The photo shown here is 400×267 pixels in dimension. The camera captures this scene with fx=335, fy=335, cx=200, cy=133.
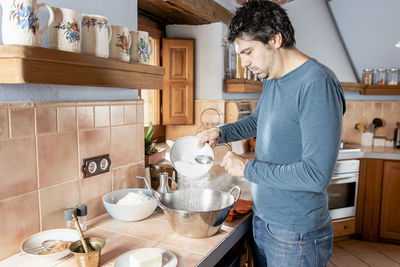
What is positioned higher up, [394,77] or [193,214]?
[394,77]

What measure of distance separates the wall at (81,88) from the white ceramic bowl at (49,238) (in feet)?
1.46

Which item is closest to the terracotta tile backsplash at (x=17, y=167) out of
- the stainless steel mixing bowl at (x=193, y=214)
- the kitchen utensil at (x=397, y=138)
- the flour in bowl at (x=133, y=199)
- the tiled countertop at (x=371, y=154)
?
the flour in bowl at (x=133, y=199)

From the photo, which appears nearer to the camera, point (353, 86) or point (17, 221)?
point (17, 221)

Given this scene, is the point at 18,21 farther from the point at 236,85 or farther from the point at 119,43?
the point at 236,85

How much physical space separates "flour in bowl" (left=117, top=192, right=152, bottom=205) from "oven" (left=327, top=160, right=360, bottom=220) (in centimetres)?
220

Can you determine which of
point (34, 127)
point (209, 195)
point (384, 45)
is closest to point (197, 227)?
point (209, 195)

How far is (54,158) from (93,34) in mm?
452

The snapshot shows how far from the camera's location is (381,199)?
3.11m

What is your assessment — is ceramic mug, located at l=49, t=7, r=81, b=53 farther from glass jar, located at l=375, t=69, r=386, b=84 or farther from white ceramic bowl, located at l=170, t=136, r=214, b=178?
glass jar, located at l=375, t=69, r=386, b=84

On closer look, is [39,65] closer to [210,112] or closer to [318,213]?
[318,213]

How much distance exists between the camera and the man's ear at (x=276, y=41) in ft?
3.74

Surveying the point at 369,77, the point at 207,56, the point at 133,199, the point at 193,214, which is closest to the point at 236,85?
the point at 207,56

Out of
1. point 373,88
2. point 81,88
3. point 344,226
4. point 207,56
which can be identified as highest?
point 207,56

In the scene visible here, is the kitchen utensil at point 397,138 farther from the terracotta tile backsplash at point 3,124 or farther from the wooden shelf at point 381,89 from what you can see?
the terracotta tile backsplash at point 3,124
